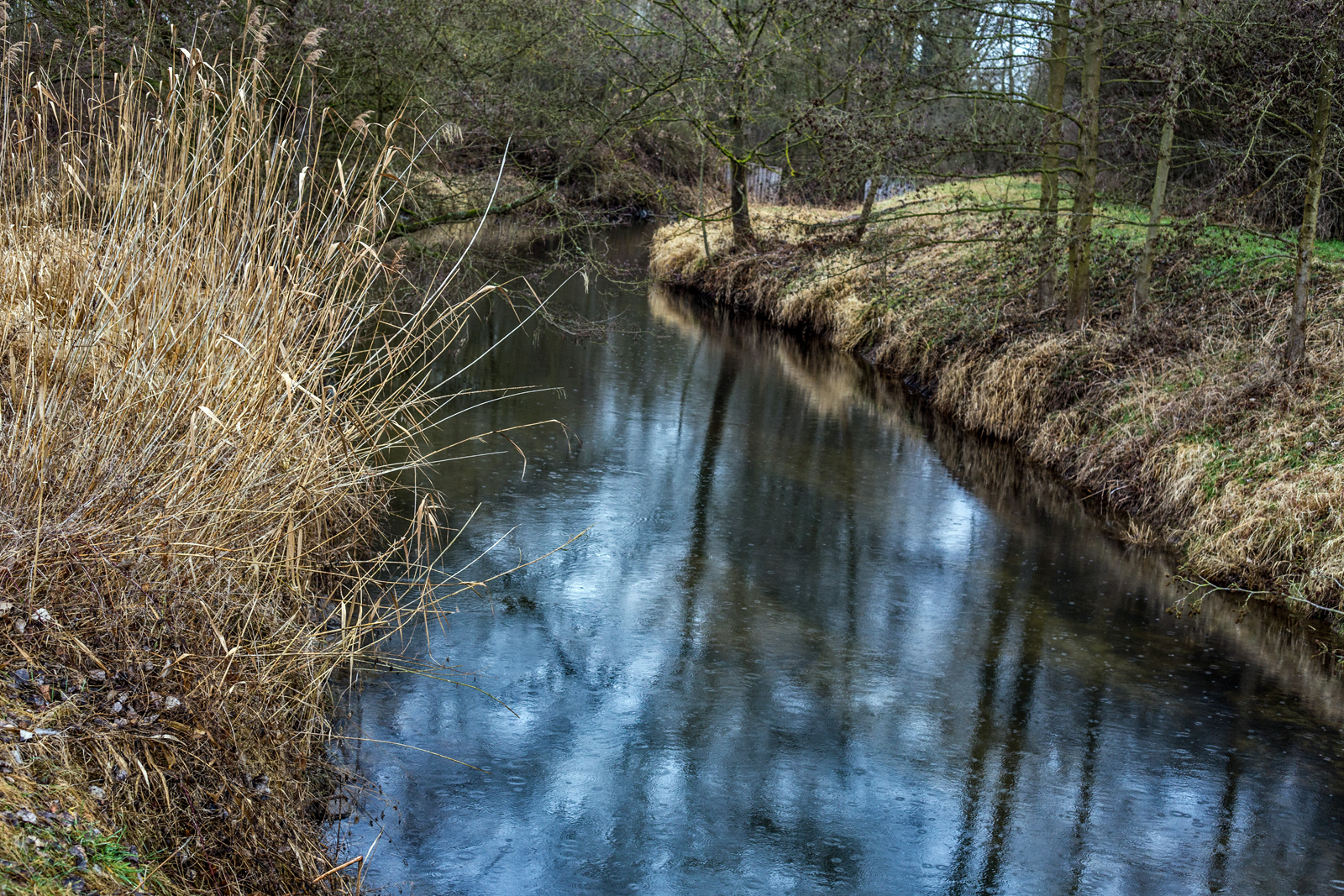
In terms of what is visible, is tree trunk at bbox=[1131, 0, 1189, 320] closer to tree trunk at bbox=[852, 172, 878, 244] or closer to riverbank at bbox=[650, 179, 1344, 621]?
riverbank at bbox=[650, 179, 1344, 621]

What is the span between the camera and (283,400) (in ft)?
10.5

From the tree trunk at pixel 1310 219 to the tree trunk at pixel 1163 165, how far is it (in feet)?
3.00

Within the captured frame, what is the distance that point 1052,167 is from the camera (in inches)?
379

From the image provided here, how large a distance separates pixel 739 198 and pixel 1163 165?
8255 mm

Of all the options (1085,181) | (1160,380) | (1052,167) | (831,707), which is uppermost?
(1052,167)

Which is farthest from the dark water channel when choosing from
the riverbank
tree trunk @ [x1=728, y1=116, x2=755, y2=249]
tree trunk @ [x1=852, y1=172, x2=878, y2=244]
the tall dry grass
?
tree trunk @ [x1=728, y1=116, x2=755, y2=249]

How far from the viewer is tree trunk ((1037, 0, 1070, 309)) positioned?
9312 millimetres

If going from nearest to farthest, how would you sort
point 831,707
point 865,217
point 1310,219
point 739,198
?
point 831,707, point 1310,219, point 865,217, point 739,198

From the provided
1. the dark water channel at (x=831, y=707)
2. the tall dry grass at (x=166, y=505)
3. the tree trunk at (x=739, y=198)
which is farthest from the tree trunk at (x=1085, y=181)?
the tall dry grass at (x=166, y=505)

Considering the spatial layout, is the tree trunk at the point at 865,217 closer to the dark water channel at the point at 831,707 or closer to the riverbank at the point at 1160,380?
the riverbank at the point at 1160,380

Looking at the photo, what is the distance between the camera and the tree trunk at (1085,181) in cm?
911

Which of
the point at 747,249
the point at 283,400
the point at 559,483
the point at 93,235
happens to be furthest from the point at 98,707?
the point at 747,249

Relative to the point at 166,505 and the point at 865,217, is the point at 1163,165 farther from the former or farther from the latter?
the point at 166,505

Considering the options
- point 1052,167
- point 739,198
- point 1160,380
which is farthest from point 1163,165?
point 739,198
